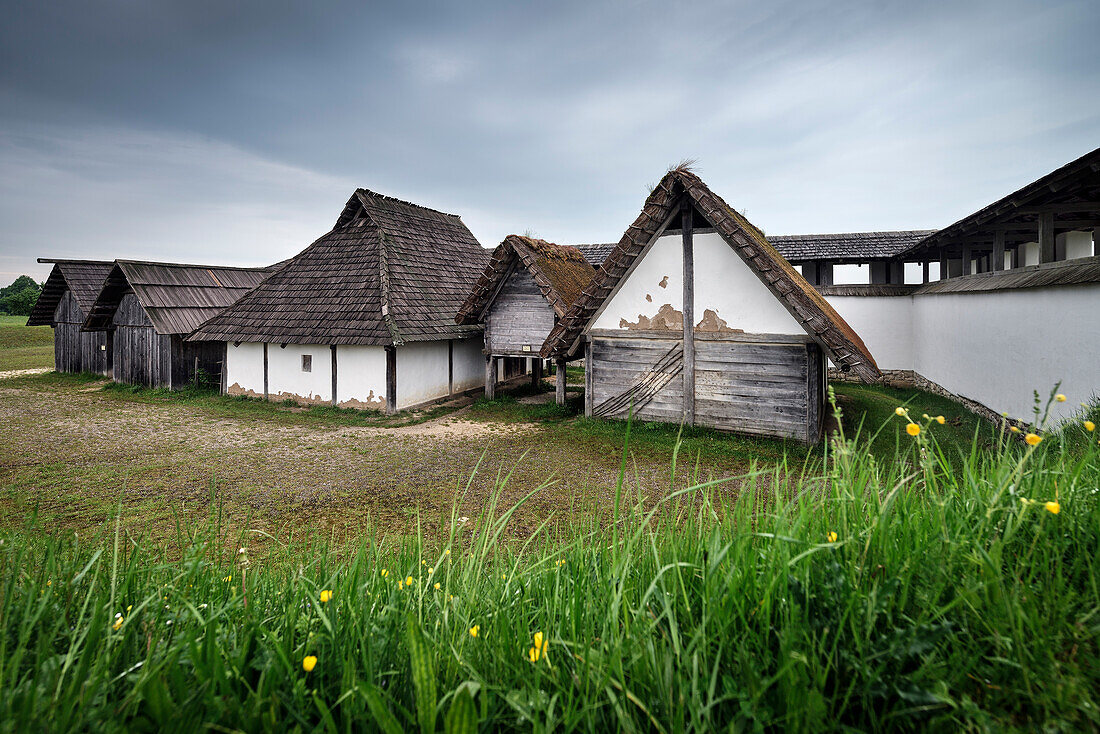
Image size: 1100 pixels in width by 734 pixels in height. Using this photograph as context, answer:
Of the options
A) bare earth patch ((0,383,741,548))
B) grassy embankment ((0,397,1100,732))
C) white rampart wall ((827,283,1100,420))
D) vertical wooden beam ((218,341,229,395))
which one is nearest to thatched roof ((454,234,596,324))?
bare earth patch ((0,383,741,548))

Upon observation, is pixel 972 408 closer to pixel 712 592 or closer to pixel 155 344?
pixel 712 592

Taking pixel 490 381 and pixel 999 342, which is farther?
pixel 490 381

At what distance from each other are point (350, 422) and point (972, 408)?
558 inches

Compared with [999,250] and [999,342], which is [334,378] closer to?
[999,342]

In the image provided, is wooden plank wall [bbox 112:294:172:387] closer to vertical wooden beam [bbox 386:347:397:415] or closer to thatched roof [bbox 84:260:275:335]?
thatched roof [bbox 84:260:275:335]

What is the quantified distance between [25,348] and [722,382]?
38.0 metres

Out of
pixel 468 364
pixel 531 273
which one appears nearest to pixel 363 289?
pixel 468 364

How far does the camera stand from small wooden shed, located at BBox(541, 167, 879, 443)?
384 inches

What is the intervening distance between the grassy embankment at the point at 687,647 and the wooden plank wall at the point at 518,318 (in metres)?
12.1

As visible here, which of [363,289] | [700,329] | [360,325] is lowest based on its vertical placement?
[700,329]

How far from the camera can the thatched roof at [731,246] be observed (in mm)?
8945

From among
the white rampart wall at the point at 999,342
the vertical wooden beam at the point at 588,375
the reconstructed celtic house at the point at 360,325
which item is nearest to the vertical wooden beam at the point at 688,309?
the vertical wooden beam at the point at 588,375

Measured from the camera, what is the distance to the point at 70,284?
20.1m

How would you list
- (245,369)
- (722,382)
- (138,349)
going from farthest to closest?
(138,349) < (245,369) < (722,382)
